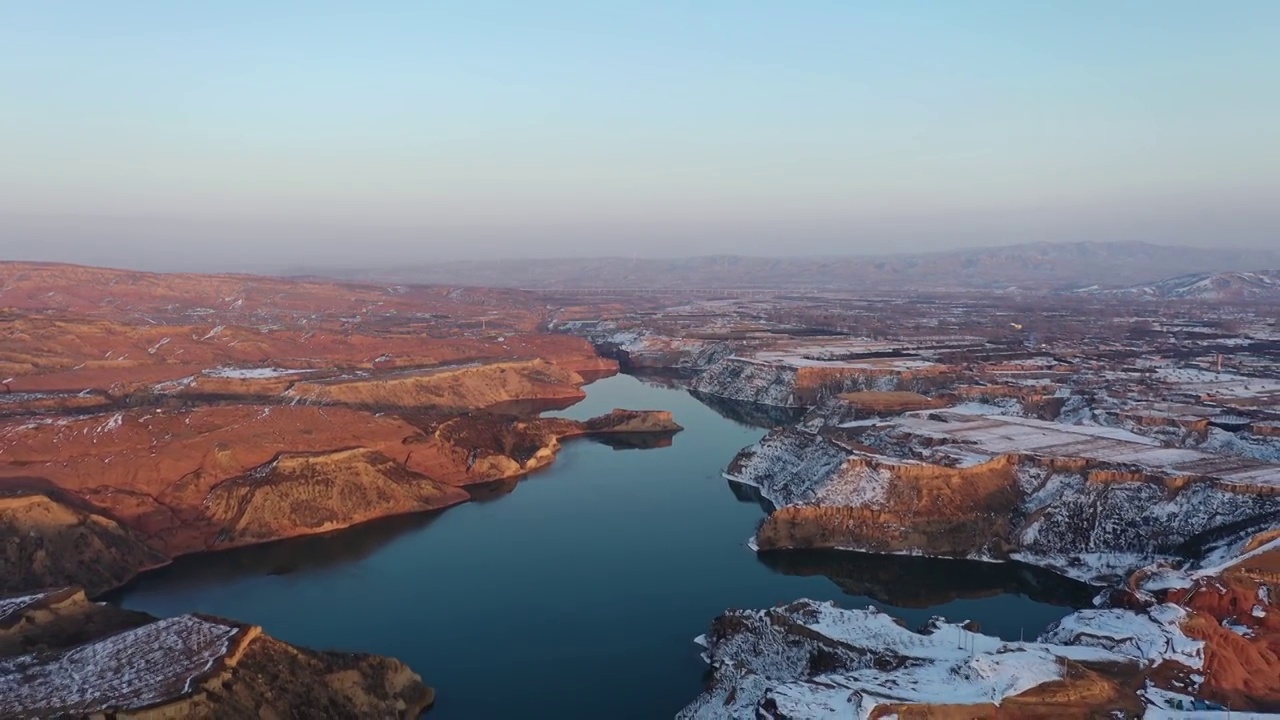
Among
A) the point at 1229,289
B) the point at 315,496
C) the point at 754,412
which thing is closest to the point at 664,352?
the point at 754,412

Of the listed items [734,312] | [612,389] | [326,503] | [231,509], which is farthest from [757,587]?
[734,312]

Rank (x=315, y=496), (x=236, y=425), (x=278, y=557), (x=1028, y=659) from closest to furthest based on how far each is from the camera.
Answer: (x=1028, y=659) → (x=278, y=557) → (x=315, y=496) → (x=236, y=425)

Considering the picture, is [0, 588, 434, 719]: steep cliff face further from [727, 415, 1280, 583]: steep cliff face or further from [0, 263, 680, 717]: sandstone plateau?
[727, 415, 1280, 583]: steep cliff face

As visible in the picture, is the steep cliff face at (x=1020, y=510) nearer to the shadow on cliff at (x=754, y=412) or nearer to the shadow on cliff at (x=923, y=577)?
the shadow on cliff at (x=923, y=577)

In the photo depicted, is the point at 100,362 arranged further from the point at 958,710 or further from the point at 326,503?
the point at 958,710

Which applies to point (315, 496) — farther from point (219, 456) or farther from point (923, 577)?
point (923, 577)

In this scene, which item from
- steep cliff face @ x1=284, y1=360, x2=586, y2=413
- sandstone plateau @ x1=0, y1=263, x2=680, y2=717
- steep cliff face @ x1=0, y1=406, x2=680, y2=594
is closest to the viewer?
sandstone plateau @ x1=0, y1=263, x2=680, y2=717

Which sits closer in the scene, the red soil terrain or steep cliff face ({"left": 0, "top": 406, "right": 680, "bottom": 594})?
steep cliff face ({"left": 0, "top": 406, "right": 680, "bottom": 594})

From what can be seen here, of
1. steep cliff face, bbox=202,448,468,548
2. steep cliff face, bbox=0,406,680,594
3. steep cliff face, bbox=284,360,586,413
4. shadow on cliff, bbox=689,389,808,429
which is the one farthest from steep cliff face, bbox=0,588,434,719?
shadow on cliff, bbox=689,389,808,429
